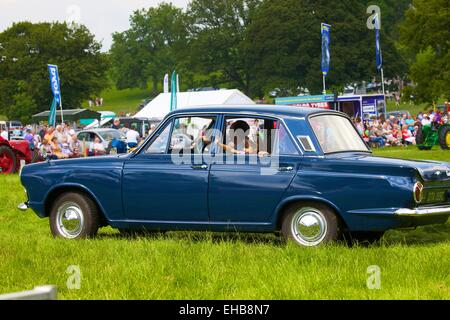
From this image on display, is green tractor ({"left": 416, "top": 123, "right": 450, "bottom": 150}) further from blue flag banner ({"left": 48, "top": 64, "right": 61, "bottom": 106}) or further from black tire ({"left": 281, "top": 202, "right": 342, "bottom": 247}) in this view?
black tire ({"left": 281, "top": 202, "right": 342, "bottom": 247})

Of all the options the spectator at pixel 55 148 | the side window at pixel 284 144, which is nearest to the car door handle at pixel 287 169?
the side window at pixel 284 144

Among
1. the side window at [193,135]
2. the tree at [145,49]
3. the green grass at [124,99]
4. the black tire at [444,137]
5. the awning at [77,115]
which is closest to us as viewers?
the side window at [193,135]

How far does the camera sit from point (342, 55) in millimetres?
73875

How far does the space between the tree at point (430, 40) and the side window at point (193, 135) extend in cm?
4289

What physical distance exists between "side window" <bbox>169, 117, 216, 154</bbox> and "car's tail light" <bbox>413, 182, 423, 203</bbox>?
2346 millimetres

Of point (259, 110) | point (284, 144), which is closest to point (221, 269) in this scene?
point (284, 144)

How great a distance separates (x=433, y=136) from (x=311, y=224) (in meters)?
25.2

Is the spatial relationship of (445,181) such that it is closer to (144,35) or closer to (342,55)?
(342,55)

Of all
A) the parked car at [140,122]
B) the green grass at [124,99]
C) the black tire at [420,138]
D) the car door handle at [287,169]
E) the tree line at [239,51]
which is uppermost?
the tree line at [239,51]

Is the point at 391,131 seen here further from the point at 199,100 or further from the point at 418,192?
the point at 418,192

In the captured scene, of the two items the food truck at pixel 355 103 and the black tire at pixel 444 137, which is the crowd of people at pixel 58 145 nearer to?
the black tire at pixel 444 137

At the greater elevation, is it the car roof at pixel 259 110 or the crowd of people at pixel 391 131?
the car roof at pixel 259 110

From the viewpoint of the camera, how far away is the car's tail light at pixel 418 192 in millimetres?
8164
